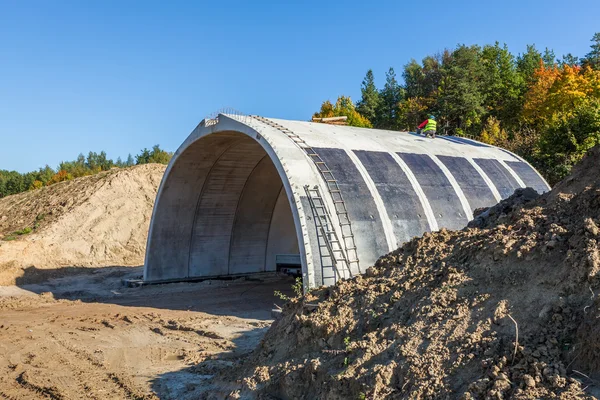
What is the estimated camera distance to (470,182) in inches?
659

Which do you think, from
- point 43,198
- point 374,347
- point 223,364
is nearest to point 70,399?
point 223,364

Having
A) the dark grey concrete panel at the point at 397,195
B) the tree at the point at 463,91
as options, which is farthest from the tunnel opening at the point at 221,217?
the tree at the point at 463,91

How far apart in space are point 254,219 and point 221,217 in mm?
1510

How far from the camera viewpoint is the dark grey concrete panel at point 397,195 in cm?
1372

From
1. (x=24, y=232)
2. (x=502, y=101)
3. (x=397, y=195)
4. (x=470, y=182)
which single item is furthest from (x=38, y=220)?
(x=502, y=101)

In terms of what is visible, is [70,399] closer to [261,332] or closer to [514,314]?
[261,332]

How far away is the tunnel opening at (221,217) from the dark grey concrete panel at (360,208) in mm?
4848

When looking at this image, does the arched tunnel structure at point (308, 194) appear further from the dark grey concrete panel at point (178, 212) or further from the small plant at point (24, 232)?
the small plant at point (24, 232)

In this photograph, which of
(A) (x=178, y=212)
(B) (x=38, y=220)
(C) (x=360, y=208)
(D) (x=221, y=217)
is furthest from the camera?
(B) (x=38, y=220)

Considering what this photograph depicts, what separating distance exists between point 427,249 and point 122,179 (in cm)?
3008

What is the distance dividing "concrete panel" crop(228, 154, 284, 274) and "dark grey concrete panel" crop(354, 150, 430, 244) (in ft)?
21.0

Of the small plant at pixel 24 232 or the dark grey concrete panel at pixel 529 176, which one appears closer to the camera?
the dark grey concrete panel at pixel 529 176

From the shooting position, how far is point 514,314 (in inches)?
204

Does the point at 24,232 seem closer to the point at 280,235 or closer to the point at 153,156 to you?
the point at 280,235
